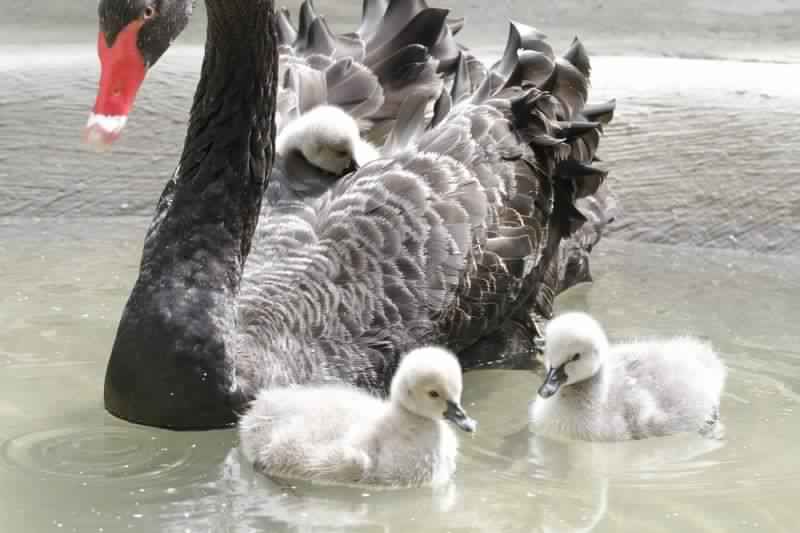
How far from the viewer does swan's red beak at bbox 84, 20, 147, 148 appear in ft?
9.65

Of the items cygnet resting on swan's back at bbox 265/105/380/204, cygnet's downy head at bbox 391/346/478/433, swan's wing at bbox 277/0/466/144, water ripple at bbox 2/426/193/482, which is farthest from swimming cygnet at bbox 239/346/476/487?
swan's wing at bbox 277/0/466/144

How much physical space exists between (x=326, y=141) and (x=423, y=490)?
1.19 metres

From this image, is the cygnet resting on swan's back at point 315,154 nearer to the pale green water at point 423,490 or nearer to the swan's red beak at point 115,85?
the pale green water at point 423,490

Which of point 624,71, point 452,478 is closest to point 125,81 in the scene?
point 452,478

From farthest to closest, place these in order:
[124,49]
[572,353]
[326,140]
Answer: [326,140] → [572,353] → [124,49]

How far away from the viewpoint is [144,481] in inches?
118

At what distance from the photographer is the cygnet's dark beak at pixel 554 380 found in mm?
3287

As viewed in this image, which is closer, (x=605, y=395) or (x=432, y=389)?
(x=432, y=389)

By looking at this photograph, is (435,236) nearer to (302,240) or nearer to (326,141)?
(302,240)

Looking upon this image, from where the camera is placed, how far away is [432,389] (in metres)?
3.01

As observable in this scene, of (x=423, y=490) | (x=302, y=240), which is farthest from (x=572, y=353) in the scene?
(x=302, y=240)

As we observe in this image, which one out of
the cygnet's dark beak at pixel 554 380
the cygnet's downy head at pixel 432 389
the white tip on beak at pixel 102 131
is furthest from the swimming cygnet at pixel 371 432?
the white tip on beak at pixel 102 131

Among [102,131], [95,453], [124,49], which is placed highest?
[124,49]

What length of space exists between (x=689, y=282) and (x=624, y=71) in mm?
1313
